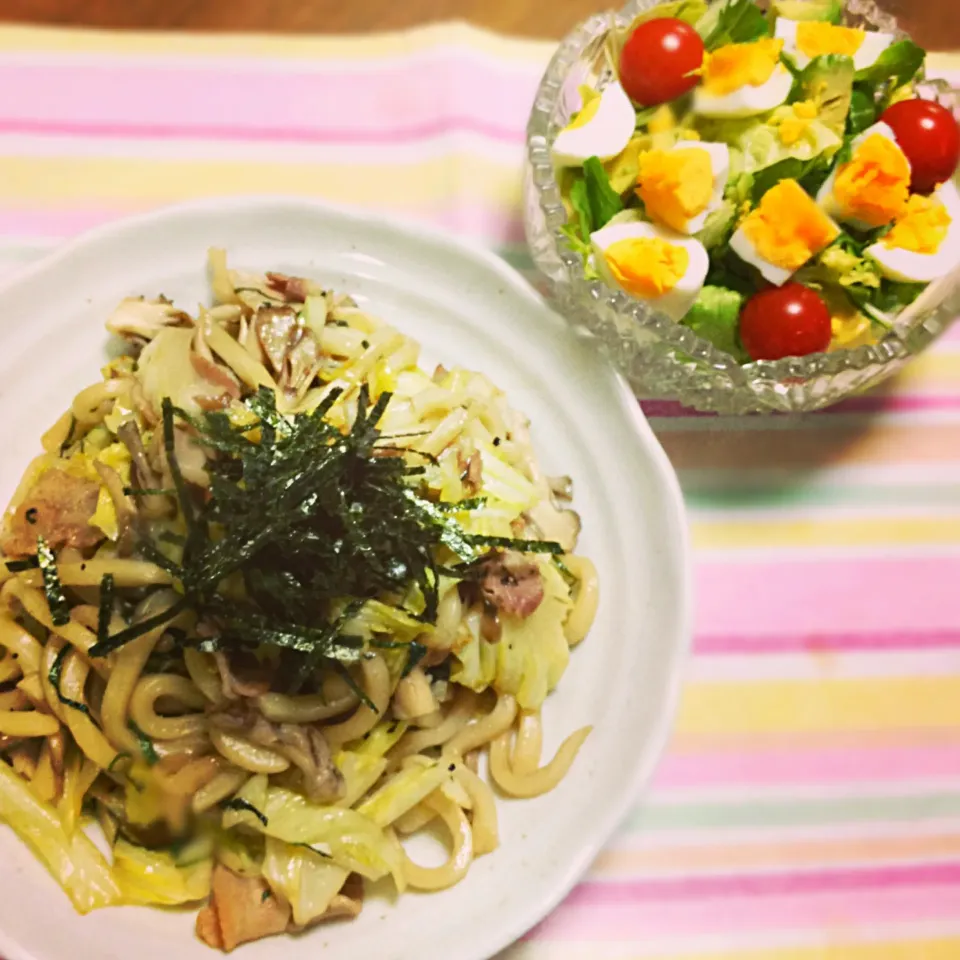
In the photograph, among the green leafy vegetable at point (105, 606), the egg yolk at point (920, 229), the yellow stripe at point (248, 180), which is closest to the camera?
the green leafy vegetable at point (105, 606)

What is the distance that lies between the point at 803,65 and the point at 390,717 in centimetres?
186

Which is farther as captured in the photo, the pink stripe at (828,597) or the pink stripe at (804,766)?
the pink stripe at (828,597)

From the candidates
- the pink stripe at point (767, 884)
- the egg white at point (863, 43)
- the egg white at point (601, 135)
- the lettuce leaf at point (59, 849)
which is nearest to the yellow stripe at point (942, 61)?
the egg white at point (863, 43)

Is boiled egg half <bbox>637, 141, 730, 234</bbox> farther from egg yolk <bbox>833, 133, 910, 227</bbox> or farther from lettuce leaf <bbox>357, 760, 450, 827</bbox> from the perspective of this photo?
lettuce leaf <bbox>357, 760, 450, 827</bbox>

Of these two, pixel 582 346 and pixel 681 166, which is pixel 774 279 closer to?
pixel 681 166

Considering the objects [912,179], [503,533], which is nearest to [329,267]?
[503,533]

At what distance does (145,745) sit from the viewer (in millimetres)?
1374

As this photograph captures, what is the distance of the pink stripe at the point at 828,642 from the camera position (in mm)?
1838

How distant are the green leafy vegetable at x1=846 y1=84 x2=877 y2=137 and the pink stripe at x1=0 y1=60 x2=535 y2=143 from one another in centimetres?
84

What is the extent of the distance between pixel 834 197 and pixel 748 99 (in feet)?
1.03

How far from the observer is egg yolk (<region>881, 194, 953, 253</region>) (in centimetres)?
193

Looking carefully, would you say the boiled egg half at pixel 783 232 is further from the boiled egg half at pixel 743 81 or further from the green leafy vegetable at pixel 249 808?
Answer: the green leafy vegetable at pixel 249 808

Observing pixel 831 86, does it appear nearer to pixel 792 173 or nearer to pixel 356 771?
pixel 792 173

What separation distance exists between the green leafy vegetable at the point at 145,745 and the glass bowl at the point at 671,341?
1.13 metres
